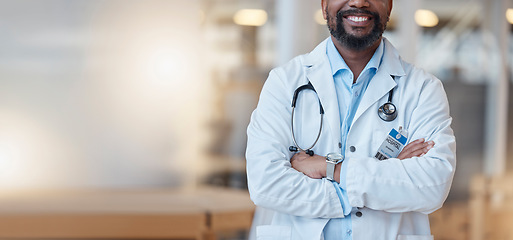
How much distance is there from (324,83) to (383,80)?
0.16 metres

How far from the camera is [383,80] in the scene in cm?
162

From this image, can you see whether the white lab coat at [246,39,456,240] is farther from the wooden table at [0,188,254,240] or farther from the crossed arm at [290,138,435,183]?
the wooden table at [0,188,254,240]

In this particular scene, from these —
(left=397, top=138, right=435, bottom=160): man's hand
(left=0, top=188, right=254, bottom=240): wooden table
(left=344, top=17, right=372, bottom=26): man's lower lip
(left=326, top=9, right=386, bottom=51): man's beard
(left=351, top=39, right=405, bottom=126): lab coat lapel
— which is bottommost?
(left=0, top=188, right=254, bottom=240): wooden table

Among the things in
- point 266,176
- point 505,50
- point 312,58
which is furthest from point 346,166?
point 505,50

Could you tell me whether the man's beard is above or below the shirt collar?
above

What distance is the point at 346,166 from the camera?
1493mm

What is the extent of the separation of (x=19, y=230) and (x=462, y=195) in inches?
103

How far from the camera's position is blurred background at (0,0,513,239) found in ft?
8.86

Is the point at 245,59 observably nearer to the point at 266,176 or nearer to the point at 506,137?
the point at 266,176

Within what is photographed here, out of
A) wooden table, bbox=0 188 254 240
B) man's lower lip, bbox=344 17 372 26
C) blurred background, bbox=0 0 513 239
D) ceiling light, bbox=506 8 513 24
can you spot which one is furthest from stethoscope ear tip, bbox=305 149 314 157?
ceiling light, bbox=506 8 513 24

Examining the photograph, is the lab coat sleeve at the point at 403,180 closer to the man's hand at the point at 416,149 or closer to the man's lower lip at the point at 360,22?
the man's hand at the point at 416,149

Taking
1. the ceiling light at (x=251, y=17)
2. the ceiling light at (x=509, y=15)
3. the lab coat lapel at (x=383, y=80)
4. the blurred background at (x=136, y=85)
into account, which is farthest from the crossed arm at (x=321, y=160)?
the ceiling light at (x=509, y=15)

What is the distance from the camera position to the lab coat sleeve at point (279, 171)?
1.51m

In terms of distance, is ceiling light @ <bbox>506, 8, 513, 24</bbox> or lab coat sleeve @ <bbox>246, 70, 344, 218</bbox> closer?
lab coat sleeve @ <bbox>246, 70, 344, 218</bbox>
